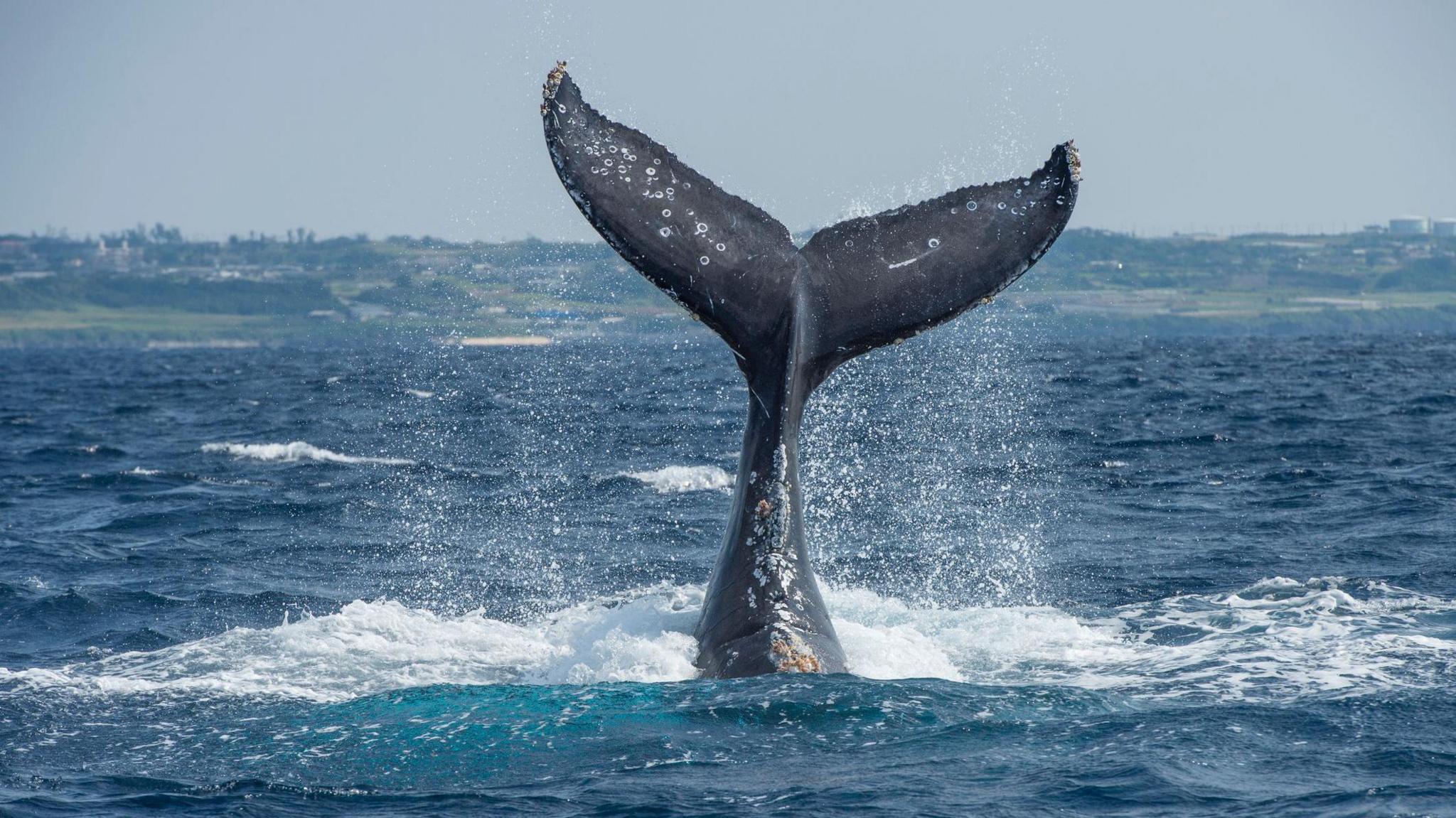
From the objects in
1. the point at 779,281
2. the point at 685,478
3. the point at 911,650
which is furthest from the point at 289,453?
the point at 779,281

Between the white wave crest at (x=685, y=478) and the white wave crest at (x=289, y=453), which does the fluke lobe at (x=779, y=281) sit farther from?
the white wave crest at (x=289, y=453)

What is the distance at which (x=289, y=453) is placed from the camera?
23031 millimetres

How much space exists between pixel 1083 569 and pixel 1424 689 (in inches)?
180

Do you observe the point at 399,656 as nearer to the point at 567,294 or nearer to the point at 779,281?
the point at 779,281

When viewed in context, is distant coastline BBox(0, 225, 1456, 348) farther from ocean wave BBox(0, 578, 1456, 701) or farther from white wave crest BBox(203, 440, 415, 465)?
ocean wave BBox(0, 578, 1456, 701)

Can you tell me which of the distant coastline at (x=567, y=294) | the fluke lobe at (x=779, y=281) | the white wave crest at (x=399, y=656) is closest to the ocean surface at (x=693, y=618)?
the white wave crest at (x=399, y=656)

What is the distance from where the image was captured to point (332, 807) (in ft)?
21.6

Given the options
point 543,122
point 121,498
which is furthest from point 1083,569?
point 121,498

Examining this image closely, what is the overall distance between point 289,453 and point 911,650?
15.7 metres

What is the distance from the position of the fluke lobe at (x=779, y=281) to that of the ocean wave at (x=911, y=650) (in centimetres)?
61

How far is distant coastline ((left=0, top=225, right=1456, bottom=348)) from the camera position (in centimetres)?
13062

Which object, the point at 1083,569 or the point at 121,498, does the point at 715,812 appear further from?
the point at 121,498

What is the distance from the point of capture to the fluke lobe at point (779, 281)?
7.88 meters

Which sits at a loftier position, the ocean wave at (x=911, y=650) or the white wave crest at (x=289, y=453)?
the ocean wave at (x=911, y=650)
